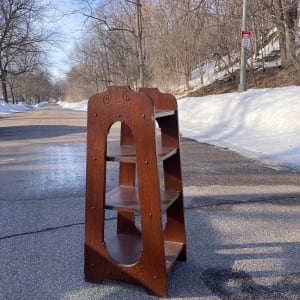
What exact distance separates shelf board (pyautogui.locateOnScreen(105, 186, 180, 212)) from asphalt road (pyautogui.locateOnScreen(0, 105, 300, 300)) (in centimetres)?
58

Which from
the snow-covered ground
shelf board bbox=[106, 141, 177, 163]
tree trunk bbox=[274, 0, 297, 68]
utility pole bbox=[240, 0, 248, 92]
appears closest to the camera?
shelf board bbox=[106, 141, 177, 163]

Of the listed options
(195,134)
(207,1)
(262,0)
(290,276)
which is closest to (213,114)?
(195,134)

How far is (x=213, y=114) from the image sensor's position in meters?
14.2

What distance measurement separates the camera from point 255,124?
36.8 ft

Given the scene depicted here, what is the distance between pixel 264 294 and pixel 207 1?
18.8m

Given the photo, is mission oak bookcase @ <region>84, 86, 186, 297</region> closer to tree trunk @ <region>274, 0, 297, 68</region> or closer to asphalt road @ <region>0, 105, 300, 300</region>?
asphalt road @ <region>0, 105, 300, 300</region>

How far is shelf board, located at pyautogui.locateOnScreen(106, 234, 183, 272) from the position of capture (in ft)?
9.66

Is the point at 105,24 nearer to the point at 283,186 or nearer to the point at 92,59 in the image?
the point at 283,186

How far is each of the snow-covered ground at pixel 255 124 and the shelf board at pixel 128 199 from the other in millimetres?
4361

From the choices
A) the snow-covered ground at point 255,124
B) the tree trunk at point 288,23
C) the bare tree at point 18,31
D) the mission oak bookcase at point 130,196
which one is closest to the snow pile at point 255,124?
the snow-covered ground at point 255,124

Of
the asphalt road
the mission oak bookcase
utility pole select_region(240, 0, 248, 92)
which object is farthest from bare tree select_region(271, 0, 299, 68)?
the mission oak bookcase

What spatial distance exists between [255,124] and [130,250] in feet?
29.0

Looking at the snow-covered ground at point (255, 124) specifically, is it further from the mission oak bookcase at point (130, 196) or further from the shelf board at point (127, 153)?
the mission oak bookcase at point (130, 196)

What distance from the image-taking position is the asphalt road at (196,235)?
2.83m
